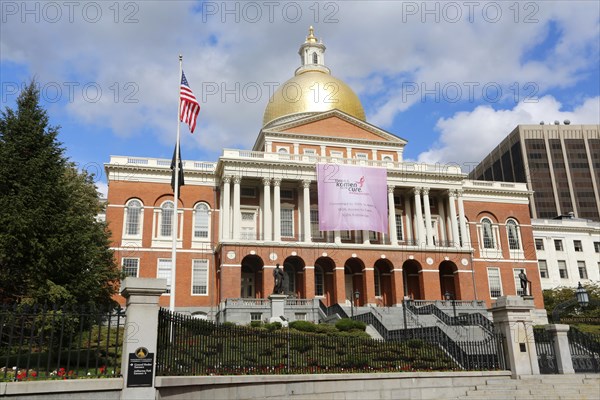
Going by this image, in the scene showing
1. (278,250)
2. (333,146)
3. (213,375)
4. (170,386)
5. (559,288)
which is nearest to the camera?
(170,386)

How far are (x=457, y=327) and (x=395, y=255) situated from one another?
15401 mm

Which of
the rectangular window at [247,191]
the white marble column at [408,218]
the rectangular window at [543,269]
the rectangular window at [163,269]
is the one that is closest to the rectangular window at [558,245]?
the rectangular window at [543,269]

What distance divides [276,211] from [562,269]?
4400 cm

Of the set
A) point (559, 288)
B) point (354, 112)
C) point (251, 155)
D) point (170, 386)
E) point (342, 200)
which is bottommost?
point (170, 386)

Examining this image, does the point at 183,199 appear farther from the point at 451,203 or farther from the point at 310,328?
the point at 451,203

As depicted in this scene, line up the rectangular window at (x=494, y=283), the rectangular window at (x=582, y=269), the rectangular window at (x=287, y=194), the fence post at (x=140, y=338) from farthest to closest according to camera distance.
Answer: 1. the rectangular window at (x=582, y=269)
2. the rectangular window at (x=494, y=283)
3. the rectangular window at (x=287, y=194)
4. the fence post at (x=140, y=338)

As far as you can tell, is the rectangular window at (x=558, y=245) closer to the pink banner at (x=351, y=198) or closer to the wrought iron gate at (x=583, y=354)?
the pink banner at (x=351, y=198)

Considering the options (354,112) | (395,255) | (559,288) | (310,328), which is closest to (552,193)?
(559,288)

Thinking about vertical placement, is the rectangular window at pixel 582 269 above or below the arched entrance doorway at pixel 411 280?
above

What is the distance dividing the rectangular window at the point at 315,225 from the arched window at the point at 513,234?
2034 centimetres

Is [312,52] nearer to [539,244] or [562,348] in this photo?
[539,244]

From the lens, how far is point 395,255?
154 ft

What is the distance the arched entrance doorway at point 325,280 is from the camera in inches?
1844

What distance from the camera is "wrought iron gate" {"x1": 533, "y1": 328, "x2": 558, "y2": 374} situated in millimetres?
18750
